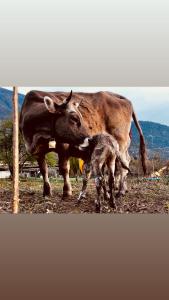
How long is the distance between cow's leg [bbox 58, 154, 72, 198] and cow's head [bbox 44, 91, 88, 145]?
0.22 metres

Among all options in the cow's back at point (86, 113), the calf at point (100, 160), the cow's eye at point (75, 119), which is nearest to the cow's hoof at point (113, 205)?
the calf at point (100, 160)

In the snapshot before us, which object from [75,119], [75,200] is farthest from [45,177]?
[75,119]

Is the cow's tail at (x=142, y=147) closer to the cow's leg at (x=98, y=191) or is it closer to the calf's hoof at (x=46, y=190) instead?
the cow's leg at (x=98, y=191)

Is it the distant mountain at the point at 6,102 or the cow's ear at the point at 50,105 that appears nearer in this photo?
the distant mountain at the point at 6,102

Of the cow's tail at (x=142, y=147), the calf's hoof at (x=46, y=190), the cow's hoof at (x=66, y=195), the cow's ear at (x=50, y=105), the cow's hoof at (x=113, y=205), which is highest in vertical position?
the cow's ear at (x=50, y=105)

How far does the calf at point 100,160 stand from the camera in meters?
6.29

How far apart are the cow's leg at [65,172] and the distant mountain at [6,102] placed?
770mm

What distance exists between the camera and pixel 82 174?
632cm
